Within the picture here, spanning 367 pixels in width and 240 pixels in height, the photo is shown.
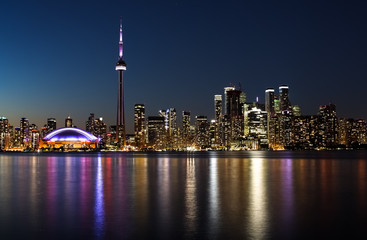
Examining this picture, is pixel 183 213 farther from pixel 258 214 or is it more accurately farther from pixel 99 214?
pixel 99 214

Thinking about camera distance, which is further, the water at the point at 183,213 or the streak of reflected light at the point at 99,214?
the streak of reflected light at the point at 99,214

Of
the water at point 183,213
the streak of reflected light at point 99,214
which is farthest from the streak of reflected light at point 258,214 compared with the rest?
the streak of reflected light at point 99,214

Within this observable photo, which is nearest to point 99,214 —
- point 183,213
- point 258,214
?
point 183,213

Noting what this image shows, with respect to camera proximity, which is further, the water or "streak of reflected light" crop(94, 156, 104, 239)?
"streak of reflected light" crop(94, 156, 104, 239)

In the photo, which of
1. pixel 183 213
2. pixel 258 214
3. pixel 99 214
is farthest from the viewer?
pixel 183 213

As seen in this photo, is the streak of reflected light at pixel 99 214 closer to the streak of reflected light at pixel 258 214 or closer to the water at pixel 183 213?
the water at pixel 183 213

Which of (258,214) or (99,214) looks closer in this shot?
(258,214)

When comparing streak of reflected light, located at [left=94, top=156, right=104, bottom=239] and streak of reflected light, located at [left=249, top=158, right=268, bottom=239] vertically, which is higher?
streak of reflected light, located at [left=94, top=156, right=104, bottom=239]

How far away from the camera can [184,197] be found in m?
27.7

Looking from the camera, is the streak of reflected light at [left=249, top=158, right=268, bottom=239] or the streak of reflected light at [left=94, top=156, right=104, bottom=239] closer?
the streak of reflected light at [left=249, top=158, right=268, bottom=239]

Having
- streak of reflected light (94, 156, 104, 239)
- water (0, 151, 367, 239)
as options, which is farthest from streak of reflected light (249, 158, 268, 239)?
streak of reflected light (94, 156, 104, 239)

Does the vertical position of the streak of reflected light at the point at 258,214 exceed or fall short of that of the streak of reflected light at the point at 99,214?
it falls short

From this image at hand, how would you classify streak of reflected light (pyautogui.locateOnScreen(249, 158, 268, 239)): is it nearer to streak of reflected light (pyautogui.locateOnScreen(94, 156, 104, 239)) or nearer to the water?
the water

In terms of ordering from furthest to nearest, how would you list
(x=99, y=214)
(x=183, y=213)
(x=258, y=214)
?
1. (x=183, y=213)
2. (x=99, y=214)
3. (x=258, y=214)
